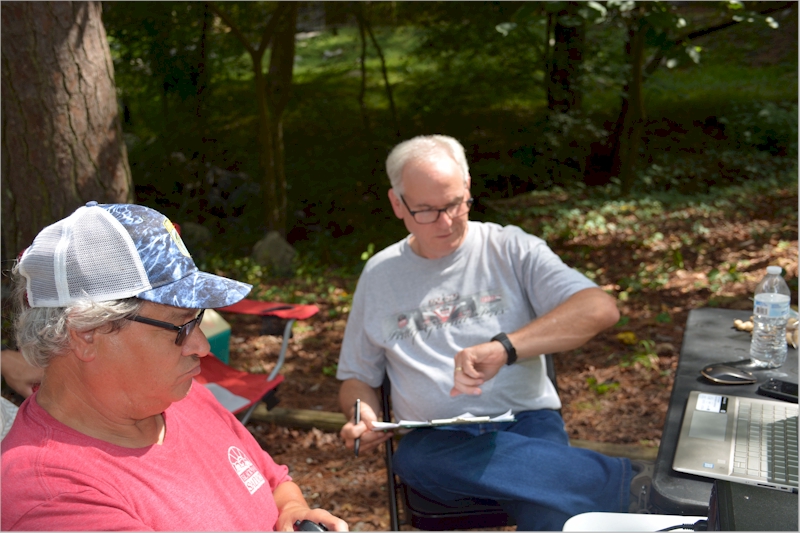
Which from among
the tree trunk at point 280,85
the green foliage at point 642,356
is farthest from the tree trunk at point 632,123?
the green foliage at point 642,356

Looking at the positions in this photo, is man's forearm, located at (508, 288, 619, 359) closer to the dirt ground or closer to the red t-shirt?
the red t-shirt

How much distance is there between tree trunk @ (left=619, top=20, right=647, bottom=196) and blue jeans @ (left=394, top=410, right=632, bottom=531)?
267 inches

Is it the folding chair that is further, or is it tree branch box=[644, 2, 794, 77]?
tree branch box=[644, 2, 794, 77]

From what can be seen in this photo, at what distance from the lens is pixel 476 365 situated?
2.54 meters

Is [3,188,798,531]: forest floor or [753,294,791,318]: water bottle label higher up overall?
[753,294,791,318]: water bottle label

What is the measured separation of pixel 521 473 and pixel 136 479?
1278 millimetres

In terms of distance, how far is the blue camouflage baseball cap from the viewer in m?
1.49

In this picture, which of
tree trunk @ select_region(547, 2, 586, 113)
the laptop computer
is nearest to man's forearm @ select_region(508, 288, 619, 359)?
the laptop computer

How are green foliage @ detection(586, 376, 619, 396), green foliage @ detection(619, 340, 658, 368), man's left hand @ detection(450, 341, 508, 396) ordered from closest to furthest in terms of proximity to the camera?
man's left hand @ detection(450, 341, 508, 396)
green foliage @ detection(586, 376, 619, 396)
green foliage @ detection(619, 340, 658, 368)

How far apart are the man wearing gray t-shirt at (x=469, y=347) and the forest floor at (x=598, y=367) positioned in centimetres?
80

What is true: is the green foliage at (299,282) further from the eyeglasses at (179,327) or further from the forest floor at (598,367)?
the eyeglasses at (179,327)

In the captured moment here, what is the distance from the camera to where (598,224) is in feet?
24.7

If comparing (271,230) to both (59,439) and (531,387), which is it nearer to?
(531,387)

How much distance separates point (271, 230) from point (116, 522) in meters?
6.71
